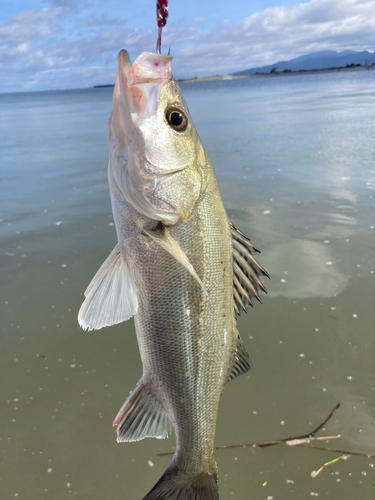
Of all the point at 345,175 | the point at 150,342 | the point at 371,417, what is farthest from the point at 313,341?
the point at 345,175

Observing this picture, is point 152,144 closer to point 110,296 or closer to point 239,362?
point 110,296

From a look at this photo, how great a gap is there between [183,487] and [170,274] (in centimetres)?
96

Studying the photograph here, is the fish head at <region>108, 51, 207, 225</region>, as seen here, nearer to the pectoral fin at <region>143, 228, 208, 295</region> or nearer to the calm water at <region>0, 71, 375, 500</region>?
the pectoral fin at <region>143, 228, 208, 295</region>

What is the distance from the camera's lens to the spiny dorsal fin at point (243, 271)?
178 centimetres

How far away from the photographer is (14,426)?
2939mm

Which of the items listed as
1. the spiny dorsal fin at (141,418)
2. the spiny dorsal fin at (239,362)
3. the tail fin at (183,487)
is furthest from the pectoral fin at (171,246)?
the tail fin at (183,487)

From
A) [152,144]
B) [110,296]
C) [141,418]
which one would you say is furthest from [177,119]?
[141,418]

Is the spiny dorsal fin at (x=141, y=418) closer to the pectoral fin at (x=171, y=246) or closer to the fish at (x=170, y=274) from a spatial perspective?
the fish at (x=170, y=274)

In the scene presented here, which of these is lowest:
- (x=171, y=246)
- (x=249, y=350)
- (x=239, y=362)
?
(x=249, y=350)

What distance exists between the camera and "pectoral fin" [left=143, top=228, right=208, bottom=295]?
147 cm

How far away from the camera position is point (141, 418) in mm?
1842

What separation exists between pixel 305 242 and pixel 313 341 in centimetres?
209

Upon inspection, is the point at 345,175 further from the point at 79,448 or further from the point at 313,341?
the point at 79,448

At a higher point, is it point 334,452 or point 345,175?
point 345,175
